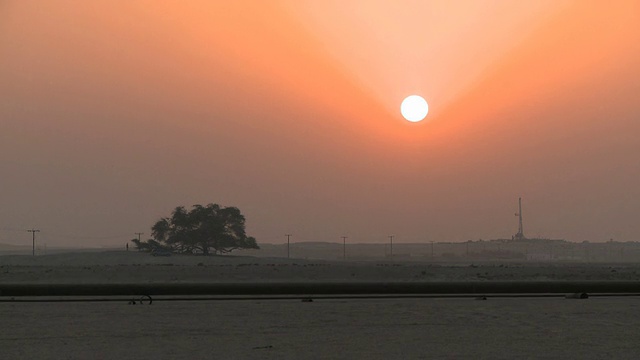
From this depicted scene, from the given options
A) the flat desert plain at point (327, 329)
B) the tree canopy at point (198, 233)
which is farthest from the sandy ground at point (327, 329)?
the tree canopy at point (198, 233)

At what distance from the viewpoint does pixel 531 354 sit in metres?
11.9

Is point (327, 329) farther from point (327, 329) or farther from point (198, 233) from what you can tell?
point (198, 233)

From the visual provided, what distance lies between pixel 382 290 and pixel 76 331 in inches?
369

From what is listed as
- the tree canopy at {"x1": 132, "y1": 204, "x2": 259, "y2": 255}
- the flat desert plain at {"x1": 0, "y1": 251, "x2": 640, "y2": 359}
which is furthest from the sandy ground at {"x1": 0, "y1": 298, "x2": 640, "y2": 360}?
the tree canopy at {"x1": 132, "y1": 204, "x2": 259, "y2": 255}

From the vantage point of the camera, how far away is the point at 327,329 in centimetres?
1460

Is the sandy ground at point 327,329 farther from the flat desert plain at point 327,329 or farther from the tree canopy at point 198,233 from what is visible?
the tree canopy at point 198,233

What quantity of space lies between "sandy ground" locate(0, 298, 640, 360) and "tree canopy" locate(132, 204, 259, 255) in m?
80.1

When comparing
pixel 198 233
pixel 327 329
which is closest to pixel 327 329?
pixel 327 329

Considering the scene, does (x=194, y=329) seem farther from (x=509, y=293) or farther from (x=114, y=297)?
(x=509, y=293)

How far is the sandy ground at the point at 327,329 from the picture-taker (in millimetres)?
12062

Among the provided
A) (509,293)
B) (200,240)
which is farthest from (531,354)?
(200,240)

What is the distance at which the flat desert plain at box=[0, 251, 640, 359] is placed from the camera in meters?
12.1

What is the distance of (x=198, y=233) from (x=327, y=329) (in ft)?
280

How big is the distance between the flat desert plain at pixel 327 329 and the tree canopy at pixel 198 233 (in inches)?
3146
